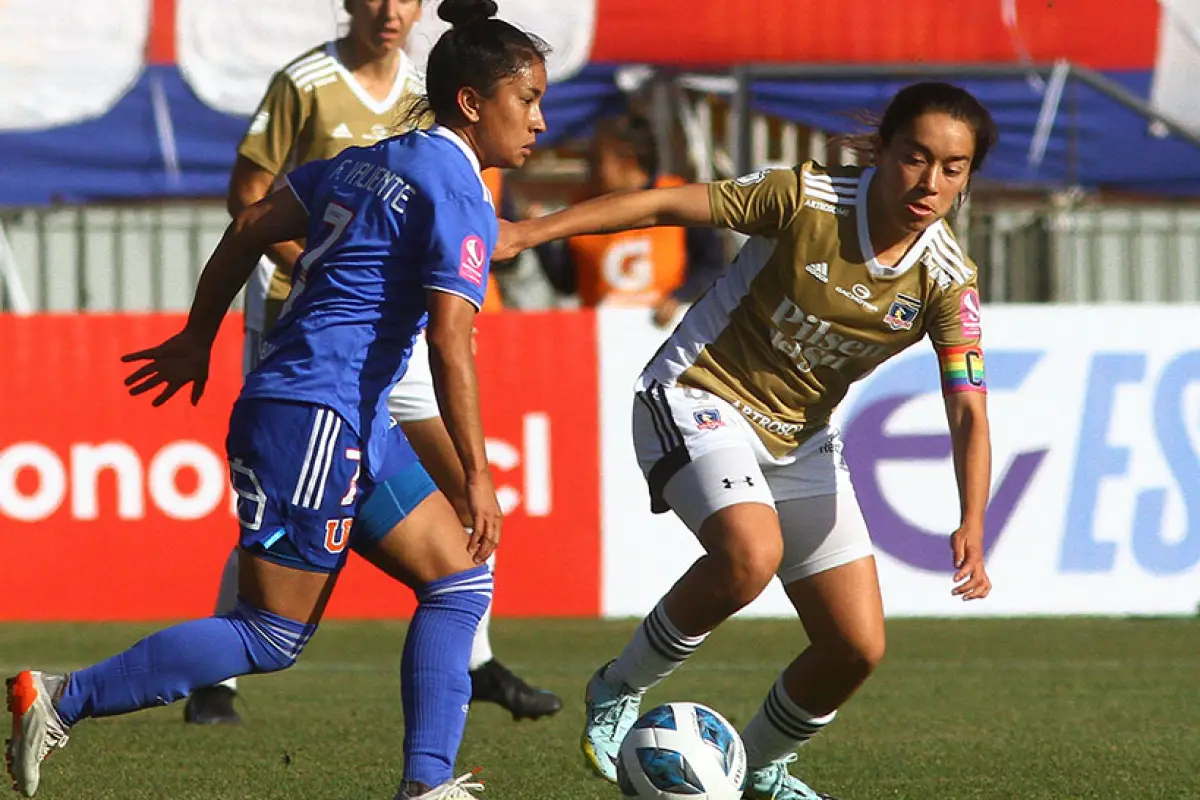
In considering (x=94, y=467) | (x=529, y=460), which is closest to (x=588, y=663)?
(x=529, y=460)

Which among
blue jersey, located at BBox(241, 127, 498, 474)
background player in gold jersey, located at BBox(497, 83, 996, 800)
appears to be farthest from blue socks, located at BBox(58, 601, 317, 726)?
background player in gold jersey, located at BBox(497, 83, 996, 800)

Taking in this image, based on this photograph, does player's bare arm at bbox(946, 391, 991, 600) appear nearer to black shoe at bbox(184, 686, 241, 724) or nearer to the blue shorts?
the blue shorts

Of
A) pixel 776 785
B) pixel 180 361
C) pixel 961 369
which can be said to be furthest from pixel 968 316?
pixel 180 361

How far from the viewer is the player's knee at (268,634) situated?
15.5ft

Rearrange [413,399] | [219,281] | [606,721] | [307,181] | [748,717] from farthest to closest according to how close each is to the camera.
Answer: [748,717]
[413,399]
[606,721]
[219,281]
[307,181]

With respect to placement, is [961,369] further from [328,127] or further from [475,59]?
[328,127]

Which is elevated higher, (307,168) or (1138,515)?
(307,168)

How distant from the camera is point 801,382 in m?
5.64

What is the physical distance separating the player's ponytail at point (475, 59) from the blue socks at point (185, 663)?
120cm

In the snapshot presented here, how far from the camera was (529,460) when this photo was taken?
1048 cm

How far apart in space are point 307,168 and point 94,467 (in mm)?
5784

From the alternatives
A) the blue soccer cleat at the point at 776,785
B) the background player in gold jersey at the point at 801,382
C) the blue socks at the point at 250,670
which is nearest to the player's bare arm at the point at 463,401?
the blue socks at the point at 250,670

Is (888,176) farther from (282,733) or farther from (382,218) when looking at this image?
(282,733)

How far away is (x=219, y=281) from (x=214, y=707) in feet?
7.95
